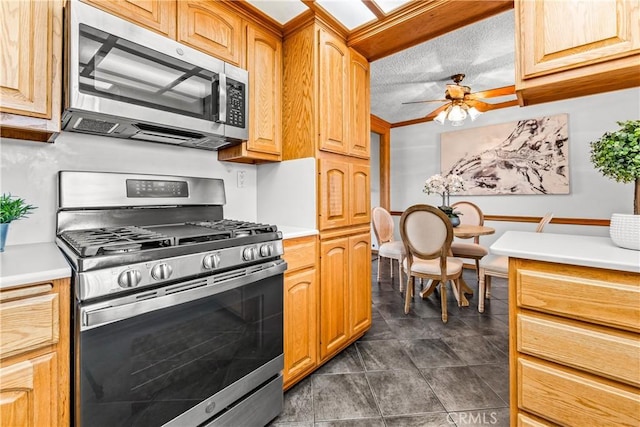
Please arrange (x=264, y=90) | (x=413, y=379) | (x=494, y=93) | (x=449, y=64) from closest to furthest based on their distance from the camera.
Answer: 1. (x=413, y=379)
2. (x=264, y=90)
3. (x=449, y=64)
4. (x=494, y=93)

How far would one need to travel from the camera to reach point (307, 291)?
1722 mm

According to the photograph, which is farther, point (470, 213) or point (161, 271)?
point (470, 213)

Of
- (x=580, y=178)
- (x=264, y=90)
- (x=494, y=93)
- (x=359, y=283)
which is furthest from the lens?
(x=494, y=93)

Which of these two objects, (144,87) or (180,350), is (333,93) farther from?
(180,350)

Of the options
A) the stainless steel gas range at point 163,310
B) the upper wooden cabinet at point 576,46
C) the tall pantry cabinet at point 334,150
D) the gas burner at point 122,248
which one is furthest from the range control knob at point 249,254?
the upper wooden cabinet at point 576,46

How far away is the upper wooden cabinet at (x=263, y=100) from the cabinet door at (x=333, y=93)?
33cm

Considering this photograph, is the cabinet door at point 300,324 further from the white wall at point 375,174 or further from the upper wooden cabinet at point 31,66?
the white wall at point 375,174

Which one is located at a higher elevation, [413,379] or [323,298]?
[323,298]

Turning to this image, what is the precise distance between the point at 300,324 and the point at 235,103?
1348 mm

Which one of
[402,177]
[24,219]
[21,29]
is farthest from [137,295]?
[402,177]

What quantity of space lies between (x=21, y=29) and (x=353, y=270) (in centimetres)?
203

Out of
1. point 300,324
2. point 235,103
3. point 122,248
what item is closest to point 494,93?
point 235,103

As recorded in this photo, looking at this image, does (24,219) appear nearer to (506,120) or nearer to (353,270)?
(353,270)

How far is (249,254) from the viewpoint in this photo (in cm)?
131
